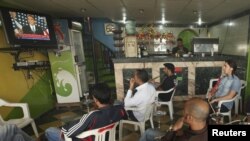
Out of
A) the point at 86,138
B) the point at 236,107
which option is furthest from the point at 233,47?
the point at 86,138

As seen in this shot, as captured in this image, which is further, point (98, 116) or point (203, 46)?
point (203, 46)

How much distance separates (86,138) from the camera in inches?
54.6

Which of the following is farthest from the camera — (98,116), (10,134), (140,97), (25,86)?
(25,86)

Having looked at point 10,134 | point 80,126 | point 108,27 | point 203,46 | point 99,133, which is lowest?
point 10,134

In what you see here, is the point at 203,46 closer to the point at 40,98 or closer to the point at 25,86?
the point at 40,98

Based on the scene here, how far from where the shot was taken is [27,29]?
2846mm

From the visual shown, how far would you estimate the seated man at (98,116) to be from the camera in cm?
133

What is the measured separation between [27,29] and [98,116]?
2305mm

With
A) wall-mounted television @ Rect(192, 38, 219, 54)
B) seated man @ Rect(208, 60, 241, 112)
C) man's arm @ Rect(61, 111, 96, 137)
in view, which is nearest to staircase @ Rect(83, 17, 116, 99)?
wall-mounted television @ Rect(192, 38, 219, 54)

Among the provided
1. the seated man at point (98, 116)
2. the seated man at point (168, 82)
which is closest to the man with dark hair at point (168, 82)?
the seated man at point (168, 82)

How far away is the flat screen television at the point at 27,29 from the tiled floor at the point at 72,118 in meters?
1.41

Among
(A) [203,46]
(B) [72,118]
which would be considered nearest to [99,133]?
(B) [72,118]

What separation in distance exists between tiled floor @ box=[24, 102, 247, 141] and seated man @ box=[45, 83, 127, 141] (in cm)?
100

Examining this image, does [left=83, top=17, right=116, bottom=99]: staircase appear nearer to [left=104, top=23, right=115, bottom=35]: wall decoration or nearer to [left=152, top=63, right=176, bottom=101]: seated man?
[left=104, top=23, right=115, bottom=35]: wall decoration
